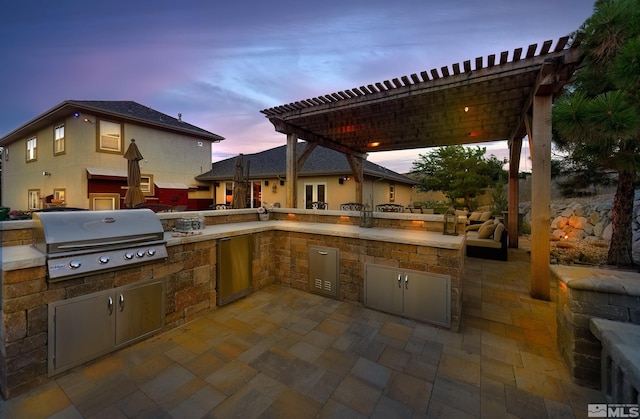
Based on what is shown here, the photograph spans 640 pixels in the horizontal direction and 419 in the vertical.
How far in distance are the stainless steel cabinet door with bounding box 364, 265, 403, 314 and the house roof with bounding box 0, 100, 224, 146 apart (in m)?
11.1

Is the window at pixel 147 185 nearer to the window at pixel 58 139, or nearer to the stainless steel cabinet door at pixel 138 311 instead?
the window at pixel 58 139

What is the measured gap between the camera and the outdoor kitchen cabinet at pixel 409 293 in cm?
298

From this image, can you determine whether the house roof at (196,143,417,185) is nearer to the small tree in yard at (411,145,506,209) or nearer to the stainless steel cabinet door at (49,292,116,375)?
the small tree in yard at (411,145,506,209)

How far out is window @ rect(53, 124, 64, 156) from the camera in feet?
31.1

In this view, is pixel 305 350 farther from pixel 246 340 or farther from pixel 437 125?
pixel 437 125

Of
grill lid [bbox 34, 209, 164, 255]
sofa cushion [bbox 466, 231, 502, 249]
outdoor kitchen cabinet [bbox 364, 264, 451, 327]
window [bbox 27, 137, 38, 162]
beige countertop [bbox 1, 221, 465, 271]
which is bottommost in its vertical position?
outdoor kitchen cabinet [bbox 364, 264, 451, 327]

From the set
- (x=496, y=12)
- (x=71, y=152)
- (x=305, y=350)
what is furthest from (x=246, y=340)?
(x=71, y=152)

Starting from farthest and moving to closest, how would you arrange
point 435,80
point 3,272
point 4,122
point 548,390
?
point 4,122
point 435,80
point 548,390
point 3,272

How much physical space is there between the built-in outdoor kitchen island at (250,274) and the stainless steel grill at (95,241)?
Answer: 4.5 inches

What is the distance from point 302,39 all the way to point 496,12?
355 cm

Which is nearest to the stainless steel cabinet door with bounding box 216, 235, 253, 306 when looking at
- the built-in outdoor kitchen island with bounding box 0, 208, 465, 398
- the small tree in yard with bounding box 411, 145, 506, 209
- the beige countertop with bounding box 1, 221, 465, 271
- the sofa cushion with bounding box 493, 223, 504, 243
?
the built-in outdoor kitchen island with bounding box 0, 208, 465, 398

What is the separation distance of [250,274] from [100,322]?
74.1 inches

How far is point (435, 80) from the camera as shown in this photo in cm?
420

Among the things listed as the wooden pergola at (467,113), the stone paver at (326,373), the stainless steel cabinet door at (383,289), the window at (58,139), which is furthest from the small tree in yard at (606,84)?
the window at (58,139)
